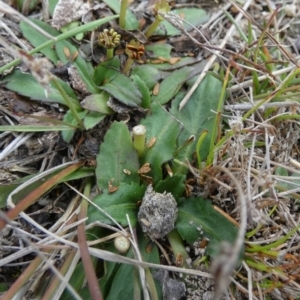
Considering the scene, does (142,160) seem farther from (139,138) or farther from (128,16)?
(128,16)

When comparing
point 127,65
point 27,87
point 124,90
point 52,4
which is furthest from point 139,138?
point 52,4

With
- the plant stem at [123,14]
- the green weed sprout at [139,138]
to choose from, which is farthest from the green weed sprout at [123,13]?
the green weed sprout at [139,138]

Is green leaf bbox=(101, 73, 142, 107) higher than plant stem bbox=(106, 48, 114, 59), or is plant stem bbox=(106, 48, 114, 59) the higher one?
plant stem bbox=(106, 48, 114, 59)

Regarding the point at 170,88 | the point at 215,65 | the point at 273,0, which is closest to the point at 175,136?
the point at 170,88

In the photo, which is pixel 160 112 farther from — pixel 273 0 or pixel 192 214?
pixel 273 0

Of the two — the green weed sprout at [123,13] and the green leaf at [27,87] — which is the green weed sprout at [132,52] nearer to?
the green weed sprout at [123,13]

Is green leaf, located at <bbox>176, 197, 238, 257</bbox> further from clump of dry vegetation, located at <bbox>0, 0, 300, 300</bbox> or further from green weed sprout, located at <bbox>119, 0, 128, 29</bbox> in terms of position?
green weed sprout, located at <bbox>119, 0, 128, 29</bbox>

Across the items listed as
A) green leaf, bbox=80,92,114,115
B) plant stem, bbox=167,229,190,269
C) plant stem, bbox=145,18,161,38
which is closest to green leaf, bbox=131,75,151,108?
green leaf, bbox=80,92,114,115
